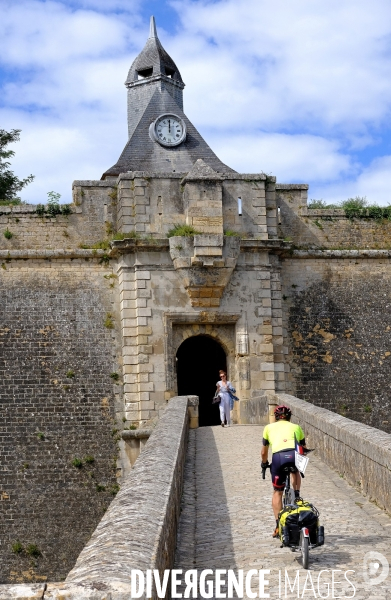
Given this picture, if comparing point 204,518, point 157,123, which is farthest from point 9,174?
point 204,518

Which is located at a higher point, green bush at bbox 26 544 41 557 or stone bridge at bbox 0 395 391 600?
stone bridge at bbox 0 395 391 600

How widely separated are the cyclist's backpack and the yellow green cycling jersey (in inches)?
33.5

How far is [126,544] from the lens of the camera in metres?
4.98

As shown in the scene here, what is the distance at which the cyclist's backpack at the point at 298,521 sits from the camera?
22.9 ft

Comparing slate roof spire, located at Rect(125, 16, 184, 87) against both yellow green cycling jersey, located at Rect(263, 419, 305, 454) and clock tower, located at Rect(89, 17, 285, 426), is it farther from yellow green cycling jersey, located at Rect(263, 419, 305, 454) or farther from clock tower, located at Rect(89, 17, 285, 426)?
yellow green cycling jersey, located at Rect(263, 419, 305, 454)

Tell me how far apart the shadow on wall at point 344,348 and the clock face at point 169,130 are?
1755cm

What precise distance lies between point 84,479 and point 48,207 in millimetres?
5958

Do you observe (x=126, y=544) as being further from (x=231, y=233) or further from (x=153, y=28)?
(x=153, y=28)

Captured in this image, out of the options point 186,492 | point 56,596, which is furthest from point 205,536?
point 56,596

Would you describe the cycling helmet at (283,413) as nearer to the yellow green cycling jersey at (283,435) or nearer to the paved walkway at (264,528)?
the yellow green cycling jersey at (283,435)

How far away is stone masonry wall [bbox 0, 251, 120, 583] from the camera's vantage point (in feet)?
60.6

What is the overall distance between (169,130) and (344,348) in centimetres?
1904

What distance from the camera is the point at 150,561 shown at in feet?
16.0

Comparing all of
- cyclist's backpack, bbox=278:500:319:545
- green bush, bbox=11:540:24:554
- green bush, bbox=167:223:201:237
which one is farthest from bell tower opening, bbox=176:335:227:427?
cyclist's backpack, bbox=278:500:319:545
